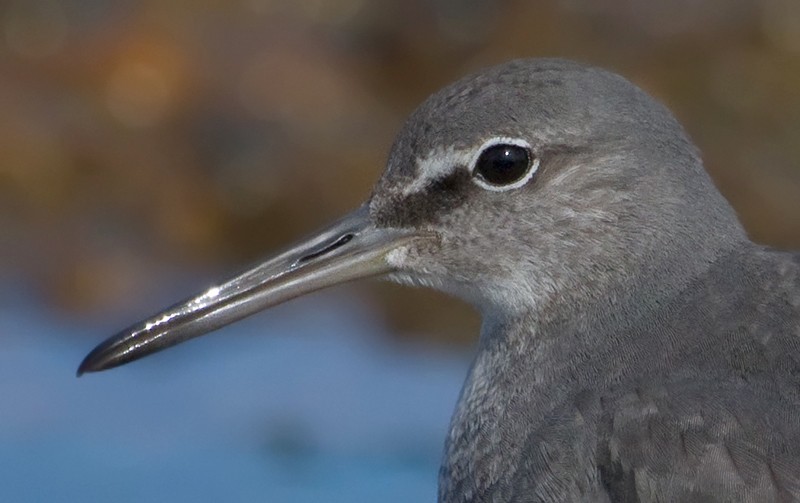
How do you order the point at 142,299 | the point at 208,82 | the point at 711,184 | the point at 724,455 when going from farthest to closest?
the point at 208,82
the point at 142,299
the point at 711,184
the point at 724,455

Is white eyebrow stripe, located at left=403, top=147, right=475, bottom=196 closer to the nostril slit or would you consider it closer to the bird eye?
the bird eye

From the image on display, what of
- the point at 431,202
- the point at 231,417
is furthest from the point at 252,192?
the point at 431,202

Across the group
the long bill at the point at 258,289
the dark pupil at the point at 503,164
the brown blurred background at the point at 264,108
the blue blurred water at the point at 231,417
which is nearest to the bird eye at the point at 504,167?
the dark pupil at the point at 503,164

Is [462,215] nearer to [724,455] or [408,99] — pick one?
[724,455]

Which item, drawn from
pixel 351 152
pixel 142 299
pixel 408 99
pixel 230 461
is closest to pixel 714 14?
pixel 408 99

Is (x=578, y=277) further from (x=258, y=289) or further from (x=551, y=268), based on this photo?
(x=258, y=289)

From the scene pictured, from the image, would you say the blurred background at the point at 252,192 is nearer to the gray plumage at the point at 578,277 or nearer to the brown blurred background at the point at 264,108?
the brown blurred background at the point at 264,108

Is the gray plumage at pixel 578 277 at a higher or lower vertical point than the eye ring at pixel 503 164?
lower
